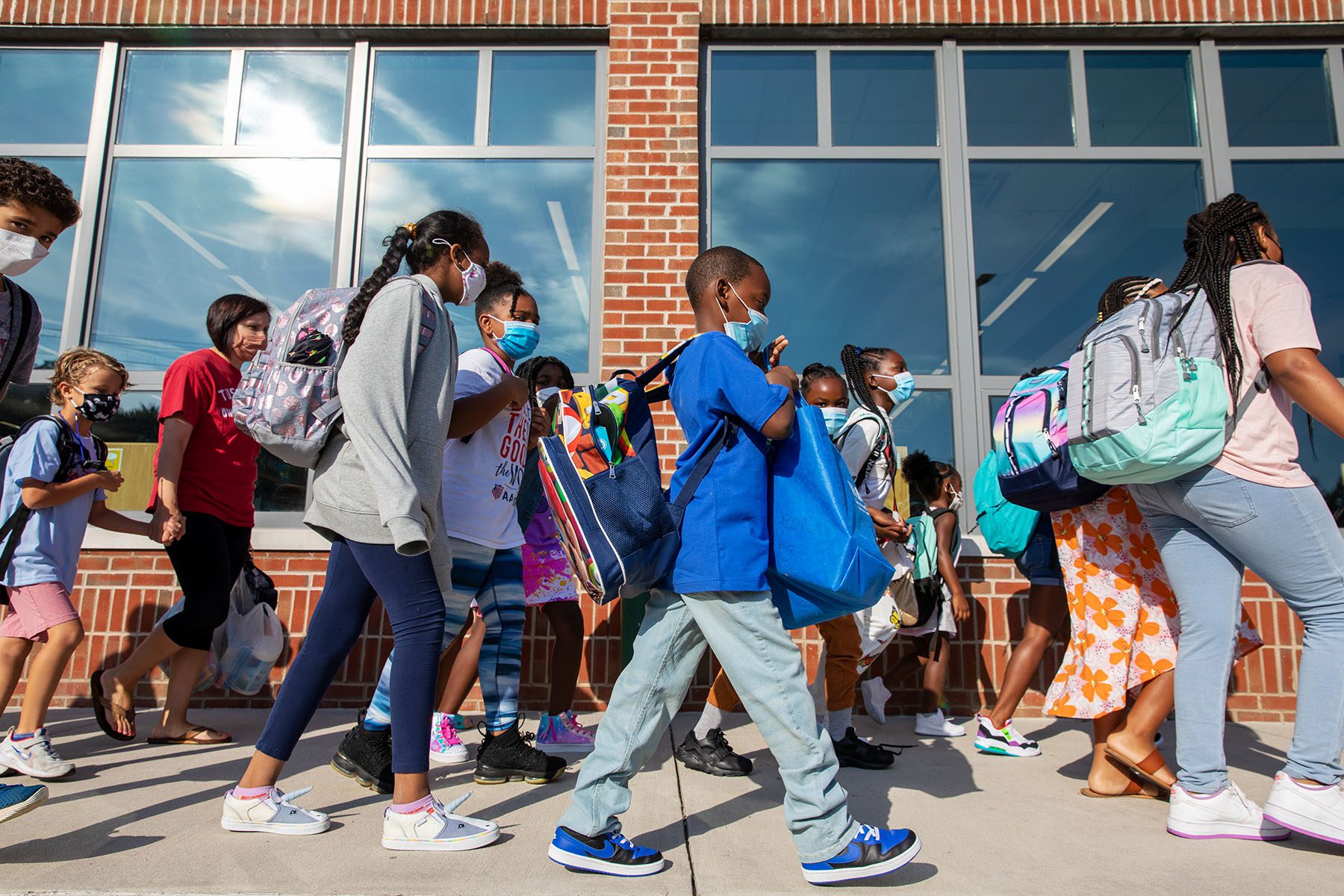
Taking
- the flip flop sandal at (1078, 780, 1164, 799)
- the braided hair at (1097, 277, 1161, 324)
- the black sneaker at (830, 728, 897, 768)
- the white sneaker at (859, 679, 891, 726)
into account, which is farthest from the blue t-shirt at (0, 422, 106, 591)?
the braided hair at (1097, 277, 1161, 324)

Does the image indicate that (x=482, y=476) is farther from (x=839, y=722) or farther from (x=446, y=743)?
(x=839, y=722)

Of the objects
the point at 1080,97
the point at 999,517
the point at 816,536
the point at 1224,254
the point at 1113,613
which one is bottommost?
the point at 1113,613

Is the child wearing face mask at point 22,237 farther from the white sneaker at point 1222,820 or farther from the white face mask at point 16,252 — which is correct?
the white sneaker at point 1222,820

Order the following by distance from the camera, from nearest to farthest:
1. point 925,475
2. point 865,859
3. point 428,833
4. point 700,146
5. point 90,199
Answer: point 865,859 < point 428,833 < point 925,475 < point 90,199 < point 700,146

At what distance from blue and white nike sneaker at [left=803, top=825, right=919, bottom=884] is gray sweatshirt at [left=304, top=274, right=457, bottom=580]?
4.40ft

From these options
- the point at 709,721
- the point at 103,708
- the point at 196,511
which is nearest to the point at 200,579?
the point at 196,511

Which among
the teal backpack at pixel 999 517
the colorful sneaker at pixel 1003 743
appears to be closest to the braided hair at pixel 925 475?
A: the teal backpack at pixel 999 517

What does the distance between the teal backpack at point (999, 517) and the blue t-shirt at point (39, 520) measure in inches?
148

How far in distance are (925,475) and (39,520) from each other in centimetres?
401

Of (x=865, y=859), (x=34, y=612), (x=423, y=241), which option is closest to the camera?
(x=865, y=859)

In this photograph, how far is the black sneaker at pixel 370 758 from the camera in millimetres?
3051

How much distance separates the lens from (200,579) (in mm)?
3756

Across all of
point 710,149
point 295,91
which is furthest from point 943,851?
point 295,91

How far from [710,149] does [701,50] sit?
66 centimetres
